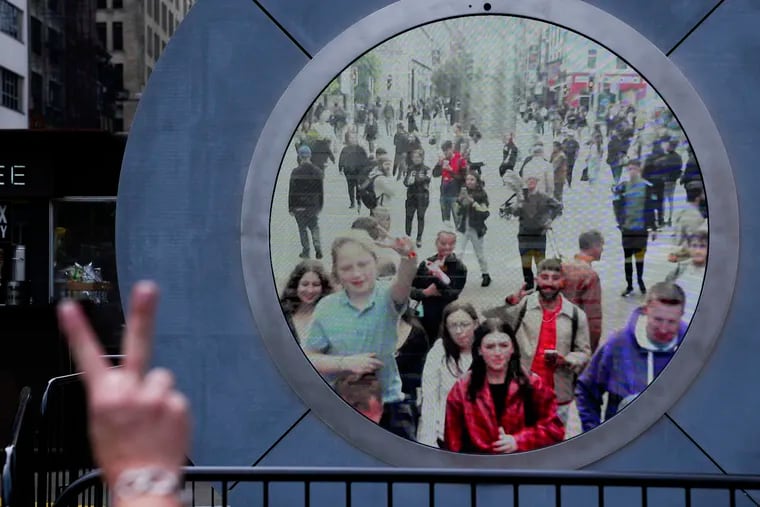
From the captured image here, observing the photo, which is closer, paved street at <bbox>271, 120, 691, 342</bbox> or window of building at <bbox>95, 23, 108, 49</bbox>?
paved street at <bbox>271, 120, 691, 342</bbox>

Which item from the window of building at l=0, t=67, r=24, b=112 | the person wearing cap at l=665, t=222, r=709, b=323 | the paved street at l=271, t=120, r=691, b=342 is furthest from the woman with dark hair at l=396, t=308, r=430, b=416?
the window of building at l=0, t=67, r=24, b=112

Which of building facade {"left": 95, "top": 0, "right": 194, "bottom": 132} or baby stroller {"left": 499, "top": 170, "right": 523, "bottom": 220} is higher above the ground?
building facade {"left": 95, "top": 0, "right": 194, "bottom": 132}

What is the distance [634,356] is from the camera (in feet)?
17.1

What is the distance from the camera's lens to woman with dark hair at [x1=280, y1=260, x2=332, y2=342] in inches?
208

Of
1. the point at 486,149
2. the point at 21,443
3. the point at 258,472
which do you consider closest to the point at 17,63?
the point at 21,443

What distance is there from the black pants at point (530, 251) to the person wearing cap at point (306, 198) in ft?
3.30

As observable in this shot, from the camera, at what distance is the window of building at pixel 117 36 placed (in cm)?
1380

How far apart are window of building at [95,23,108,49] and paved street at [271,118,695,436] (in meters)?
9.35

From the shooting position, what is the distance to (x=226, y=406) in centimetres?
538

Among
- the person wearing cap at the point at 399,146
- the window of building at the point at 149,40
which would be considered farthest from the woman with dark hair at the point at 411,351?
the window of building at the point at 149,40

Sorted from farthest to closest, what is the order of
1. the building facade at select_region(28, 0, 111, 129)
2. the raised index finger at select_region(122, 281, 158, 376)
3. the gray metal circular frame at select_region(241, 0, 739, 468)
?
the building facade at select_region(28, 0, 111, 129) < the gray metal circular frame at select_region(241, 0, 739, 468) < the raised index finger at select_region(122, 281, 158, 376)

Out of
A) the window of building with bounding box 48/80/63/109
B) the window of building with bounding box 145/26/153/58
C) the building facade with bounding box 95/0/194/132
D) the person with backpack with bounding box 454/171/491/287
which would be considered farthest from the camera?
the window of building with bounding box 145/26/153/58

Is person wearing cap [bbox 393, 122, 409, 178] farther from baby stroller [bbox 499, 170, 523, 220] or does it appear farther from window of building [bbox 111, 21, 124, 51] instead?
window of building [bbox 111, 21, 124, 51]

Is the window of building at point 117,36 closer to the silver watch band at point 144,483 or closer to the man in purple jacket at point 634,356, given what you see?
the man in purple jacket at point 634,356
